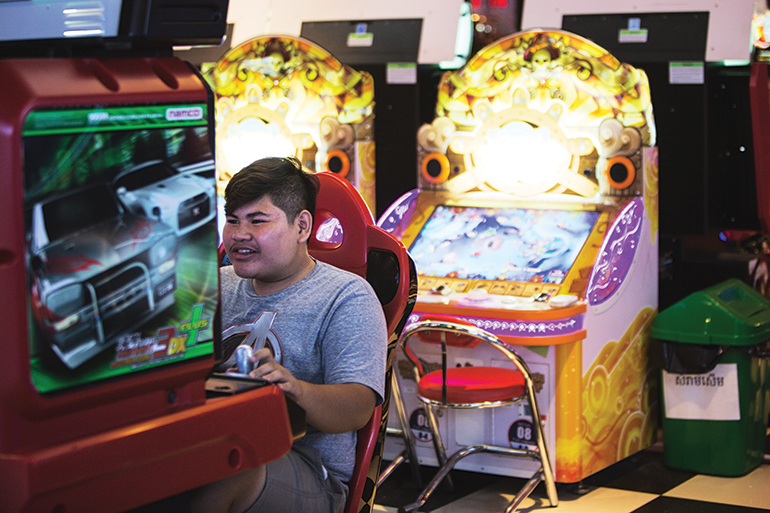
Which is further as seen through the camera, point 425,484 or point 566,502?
point 425,484

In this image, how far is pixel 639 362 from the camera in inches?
143

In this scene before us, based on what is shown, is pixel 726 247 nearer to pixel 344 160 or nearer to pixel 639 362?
pixel 639 362

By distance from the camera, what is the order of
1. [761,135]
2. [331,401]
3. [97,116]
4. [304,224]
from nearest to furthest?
1. [97,116]
2. [331,401]
3. [304,224]
4. [761,135]

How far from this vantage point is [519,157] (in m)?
3.52

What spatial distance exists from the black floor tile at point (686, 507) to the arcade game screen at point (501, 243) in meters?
0.86

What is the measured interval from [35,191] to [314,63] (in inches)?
128

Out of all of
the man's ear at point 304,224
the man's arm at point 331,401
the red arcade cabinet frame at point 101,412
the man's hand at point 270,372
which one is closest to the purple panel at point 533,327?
the man's ear at point 304,224

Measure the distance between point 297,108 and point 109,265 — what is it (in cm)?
321

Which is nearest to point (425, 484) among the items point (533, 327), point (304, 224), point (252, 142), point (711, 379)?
point (533, 327)

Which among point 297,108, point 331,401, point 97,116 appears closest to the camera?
point 97,116

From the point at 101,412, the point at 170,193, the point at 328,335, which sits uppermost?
the point at 170,193

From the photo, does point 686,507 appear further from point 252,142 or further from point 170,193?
point 170,193

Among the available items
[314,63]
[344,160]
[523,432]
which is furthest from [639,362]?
[314,63]

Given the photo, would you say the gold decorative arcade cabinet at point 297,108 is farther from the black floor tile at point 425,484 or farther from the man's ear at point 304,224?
the man's ear at point 304,224
